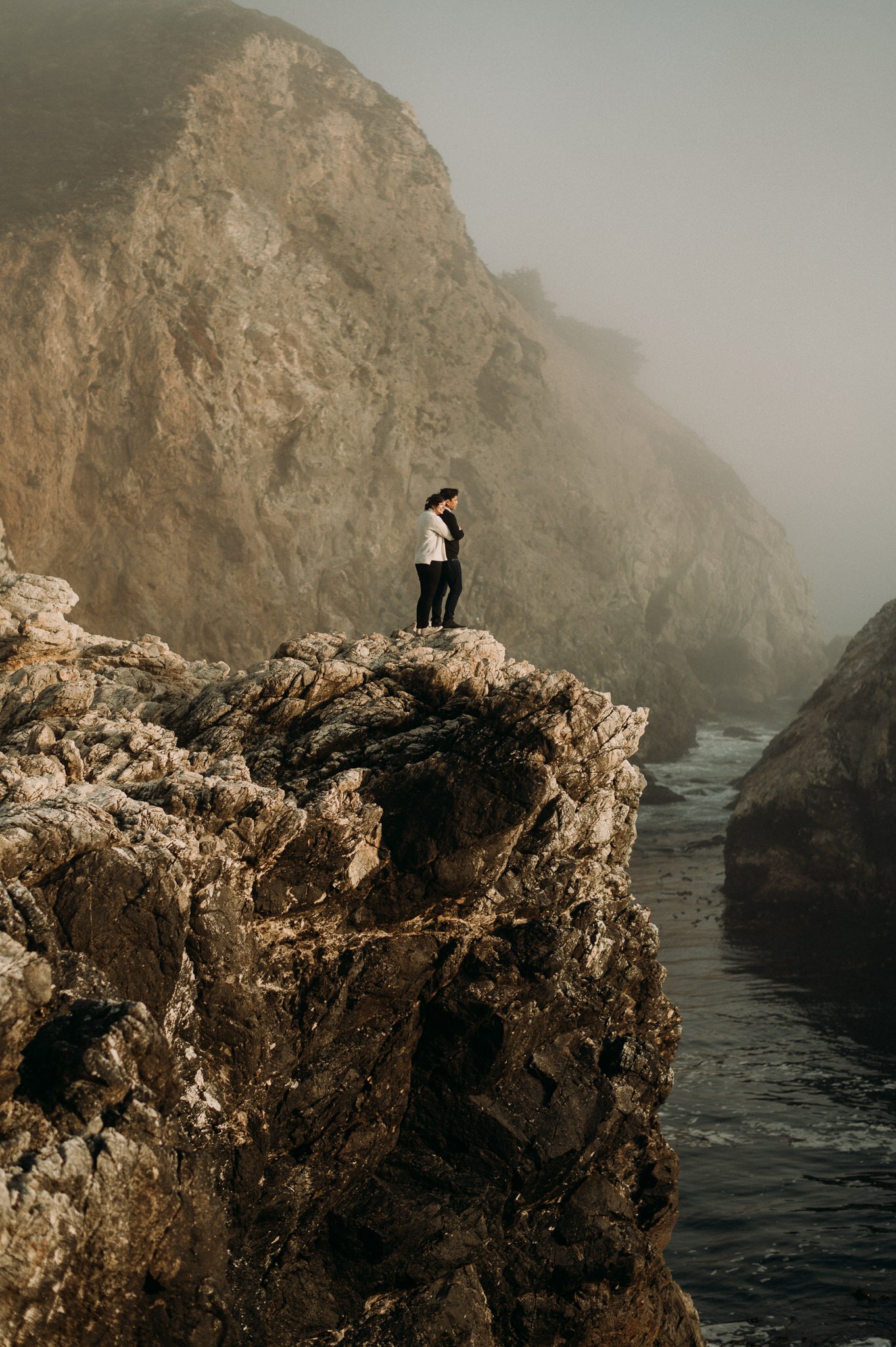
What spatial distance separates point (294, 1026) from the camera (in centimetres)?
742

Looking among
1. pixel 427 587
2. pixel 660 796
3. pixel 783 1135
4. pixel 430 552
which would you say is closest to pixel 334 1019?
pixel 427 587

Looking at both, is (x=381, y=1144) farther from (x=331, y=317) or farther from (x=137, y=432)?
(x=331, y=317)

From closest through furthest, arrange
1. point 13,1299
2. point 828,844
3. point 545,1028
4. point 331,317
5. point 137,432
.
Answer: point 13,1299 < point 545,1028 < point 828,844 < point 137,432 < point 331,317

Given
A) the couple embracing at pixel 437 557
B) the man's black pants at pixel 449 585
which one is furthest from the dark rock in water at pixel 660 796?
the couple embracing at pixel 437 557

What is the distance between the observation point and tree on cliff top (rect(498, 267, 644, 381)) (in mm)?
89438

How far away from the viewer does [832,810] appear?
72.7 feet

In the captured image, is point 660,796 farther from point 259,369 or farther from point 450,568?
point 450,568

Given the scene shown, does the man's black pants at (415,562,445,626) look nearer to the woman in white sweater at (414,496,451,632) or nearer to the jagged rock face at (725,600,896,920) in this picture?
the woman in white sweater at (414,496,451,632)

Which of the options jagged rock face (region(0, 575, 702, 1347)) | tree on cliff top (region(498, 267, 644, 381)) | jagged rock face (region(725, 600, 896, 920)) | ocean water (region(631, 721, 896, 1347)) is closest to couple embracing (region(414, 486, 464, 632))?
jagged rock face (region(0, 575, 702, 1347))

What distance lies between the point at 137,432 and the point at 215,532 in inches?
195

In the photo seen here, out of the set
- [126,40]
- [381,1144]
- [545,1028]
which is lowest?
[381,1144]

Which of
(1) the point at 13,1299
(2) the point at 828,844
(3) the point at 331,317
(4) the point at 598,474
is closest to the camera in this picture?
(1) the point at 13,1299

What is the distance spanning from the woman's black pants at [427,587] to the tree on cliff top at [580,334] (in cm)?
7870

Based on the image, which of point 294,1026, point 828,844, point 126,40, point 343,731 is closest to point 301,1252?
point 294,1026
